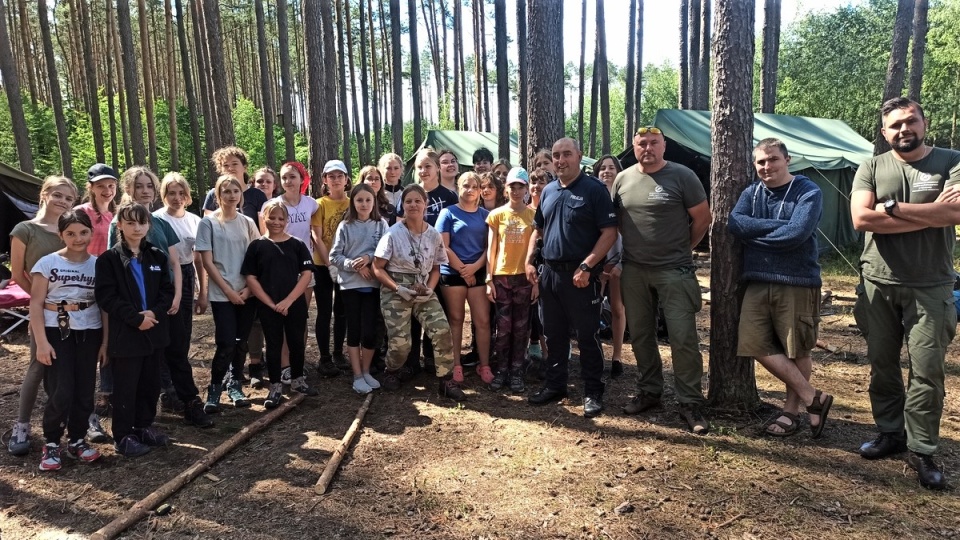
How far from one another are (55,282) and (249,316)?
1357mm

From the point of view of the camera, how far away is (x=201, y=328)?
7309 mm

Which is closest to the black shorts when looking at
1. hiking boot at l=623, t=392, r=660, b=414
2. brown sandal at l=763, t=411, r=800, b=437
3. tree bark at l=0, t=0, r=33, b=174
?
hiking boot at l=623, t=392, r=660, b=414

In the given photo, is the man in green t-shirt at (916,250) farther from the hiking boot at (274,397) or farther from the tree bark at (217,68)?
the tree bark at (217,68)

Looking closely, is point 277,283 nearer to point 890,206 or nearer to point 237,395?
point 237,395

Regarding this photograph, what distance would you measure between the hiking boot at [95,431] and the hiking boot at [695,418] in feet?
12.8

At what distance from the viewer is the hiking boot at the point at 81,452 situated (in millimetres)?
3664

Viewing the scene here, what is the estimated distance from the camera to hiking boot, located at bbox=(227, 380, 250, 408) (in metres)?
4.68

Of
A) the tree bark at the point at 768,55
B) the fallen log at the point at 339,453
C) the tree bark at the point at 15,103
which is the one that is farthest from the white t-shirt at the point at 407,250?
the tree bark at the point at 768,55

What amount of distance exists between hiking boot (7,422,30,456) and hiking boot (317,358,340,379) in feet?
6.93

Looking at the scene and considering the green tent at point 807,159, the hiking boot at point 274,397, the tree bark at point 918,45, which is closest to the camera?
the hiking boot at point 274,397

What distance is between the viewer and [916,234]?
329 cm

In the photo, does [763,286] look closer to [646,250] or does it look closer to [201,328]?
[646,250]

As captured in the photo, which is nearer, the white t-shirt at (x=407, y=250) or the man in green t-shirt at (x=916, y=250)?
the man in green t-shirt at (x=916, y=250)

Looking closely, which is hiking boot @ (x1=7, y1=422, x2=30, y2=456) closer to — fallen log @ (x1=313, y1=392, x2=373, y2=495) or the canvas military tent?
fallen log @ (x1=313, y1=392, x2=373, y2=495)
